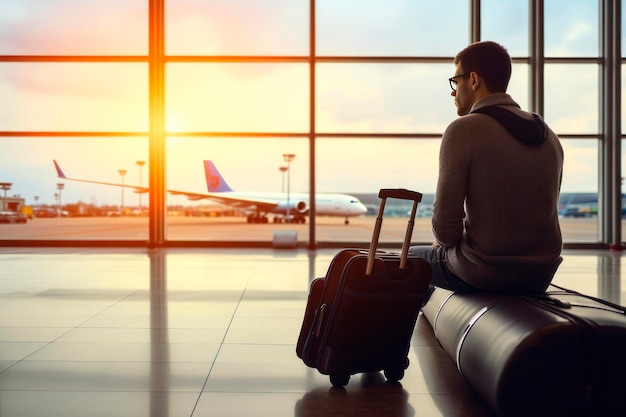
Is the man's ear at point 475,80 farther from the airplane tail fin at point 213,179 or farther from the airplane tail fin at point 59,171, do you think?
the airplane tail fin at point 213,179

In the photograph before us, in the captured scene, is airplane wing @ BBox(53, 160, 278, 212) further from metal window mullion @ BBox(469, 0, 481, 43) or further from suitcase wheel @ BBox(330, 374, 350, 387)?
suitcase wheel @ BBox(330, 374, 350, 387)

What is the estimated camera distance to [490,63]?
1.54 meters

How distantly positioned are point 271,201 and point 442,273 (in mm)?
16475

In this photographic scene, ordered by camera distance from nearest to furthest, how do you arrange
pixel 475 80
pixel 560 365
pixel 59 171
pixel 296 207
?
pixel 560 365 → pixel 475 80 → pixel 59 171 → pixel 296 207

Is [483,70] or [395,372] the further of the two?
[395,372]

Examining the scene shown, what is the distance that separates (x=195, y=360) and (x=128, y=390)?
365mm

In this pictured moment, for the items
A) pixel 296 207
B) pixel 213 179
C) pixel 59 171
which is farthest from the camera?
pixel 213 179

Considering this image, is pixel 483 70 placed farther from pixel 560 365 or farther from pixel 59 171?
pixel 59 171

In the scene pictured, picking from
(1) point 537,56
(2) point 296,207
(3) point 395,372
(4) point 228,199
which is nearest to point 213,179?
(4) point 228,199

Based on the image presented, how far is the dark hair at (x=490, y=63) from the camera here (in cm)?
153

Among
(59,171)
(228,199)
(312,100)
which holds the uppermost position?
(312,100)

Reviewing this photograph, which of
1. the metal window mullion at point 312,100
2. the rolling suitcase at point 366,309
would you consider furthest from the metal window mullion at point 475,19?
the rolling suitcase at point 366,309

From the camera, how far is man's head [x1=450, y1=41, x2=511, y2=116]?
1534 mm

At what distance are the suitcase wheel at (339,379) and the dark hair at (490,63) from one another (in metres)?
0.98
